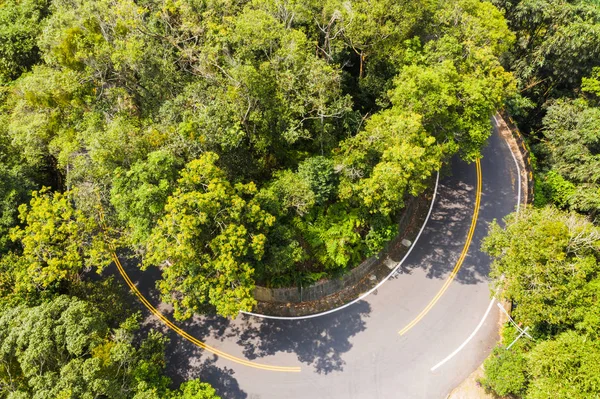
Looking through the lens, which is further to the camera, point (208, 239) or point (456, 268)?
point (456, 268)

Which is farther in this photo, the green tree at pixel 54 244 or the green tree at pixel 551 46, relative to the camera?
the green tree at pixel 551 46

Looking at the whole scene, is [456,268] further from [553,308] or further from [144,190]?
[144,190]

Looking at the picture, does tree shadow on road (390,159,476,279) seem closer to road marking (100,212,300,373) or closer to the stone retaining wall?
the stone retaining wall

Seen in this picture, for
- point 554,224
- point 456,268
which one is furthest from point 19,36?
point 554,224

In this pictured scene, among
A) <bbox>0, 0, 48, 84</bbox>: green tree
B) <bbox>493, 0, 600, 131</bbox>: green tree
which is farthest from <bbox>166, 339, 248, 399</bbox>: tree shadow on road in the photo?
<bbox>493, 0, 600, 131</bbox>: green tree

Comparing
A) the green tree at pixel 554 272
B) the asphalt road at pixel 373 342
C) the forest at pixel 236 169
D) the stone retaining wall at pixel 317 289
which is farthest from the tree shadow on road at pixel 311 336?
the green tree at pixel 554 272

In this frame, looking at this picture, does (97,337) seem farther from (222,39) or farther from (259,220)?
(222,39)

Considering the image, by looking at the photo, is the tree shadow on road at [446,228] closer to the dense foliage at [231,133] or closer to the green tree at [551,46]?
the dense foliage at [231,133]
